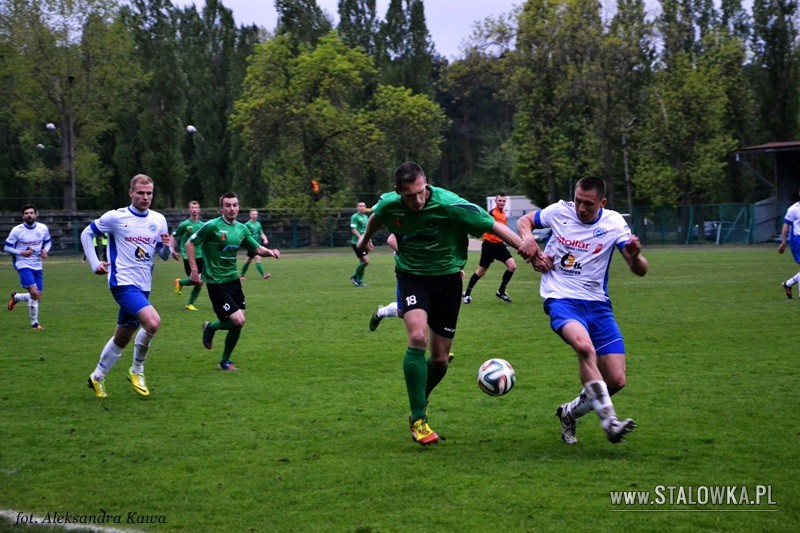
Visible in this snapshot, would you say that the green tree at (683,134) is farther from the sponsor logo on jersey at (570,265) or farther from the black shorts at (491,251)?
the sponsor logo on jersey at (570,265)

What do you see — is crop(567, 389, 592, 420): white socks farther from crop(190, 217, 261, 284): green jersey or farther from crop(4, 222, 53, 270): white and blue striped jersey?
crop(4, 222, 53, 270): white and blue striped jersey

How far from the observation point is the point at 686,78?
52.0 m

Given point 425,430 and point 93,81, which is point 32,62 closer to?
point 93,81

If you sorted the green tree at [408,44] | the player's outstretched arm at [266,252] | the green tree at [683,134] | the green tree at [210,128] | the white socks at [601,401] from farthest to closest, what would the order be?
the green tree at [408,44] < the green tree at [210,128] < the green tree at [683,134] < the player's outstretched arm at [266,252] < the white socks at [601,401]

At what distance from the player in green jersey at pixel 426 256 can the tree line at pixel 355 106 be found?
45.6 metres

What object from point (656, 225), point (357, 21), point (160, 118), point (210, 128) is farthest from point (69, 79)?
point (656, 225)

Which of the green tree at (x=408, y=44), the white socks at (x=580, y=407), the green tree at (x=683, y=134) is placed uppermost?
the green tree at (x=408, y=44)

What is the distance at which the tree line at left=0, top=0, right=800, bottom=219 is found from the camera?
172 feet

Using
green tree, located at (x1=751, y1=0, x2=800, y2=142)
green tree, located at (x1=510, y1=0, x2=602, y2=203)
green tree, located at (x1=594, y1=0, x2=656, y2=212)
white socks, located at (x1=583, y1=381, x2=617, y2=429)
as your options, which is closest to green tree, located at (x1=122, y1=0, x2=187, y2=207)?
green tree, located at (x1=510, y1=0, x2=602, y2=203)

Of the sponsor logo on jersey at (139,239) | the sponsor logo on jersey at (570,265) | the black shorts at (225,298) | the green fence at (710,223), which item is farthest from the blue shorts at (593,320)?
the green fence at (710,223)

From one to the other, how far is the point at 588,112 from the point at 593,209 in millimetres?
48274

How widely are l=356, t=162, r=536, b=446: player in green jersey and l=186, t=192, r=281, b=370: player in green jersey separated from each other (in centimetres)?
391

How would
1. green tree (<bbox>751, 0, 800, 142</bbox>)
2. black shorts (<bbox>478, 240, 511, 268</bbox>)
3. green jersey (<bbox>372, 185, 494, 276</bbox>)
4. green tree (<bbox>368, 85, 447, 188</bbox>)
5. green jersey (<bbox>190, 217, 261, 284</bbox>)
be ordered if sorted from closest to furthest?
green jersey (<bbox>372, 185, 494, 276</bbox>) < green jersey (<bbox>190, 217, 261, 284</bbox>) < black shorts (<bbox>478, 240, 511, 268</bbox>) < green tree (<bbox>751, 0, 800, 142</bbox>) < green tree (<bbox>368, 85, 447, 188</bbox>)

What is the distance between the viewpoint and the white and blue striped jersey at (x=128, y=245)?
9758 mm
